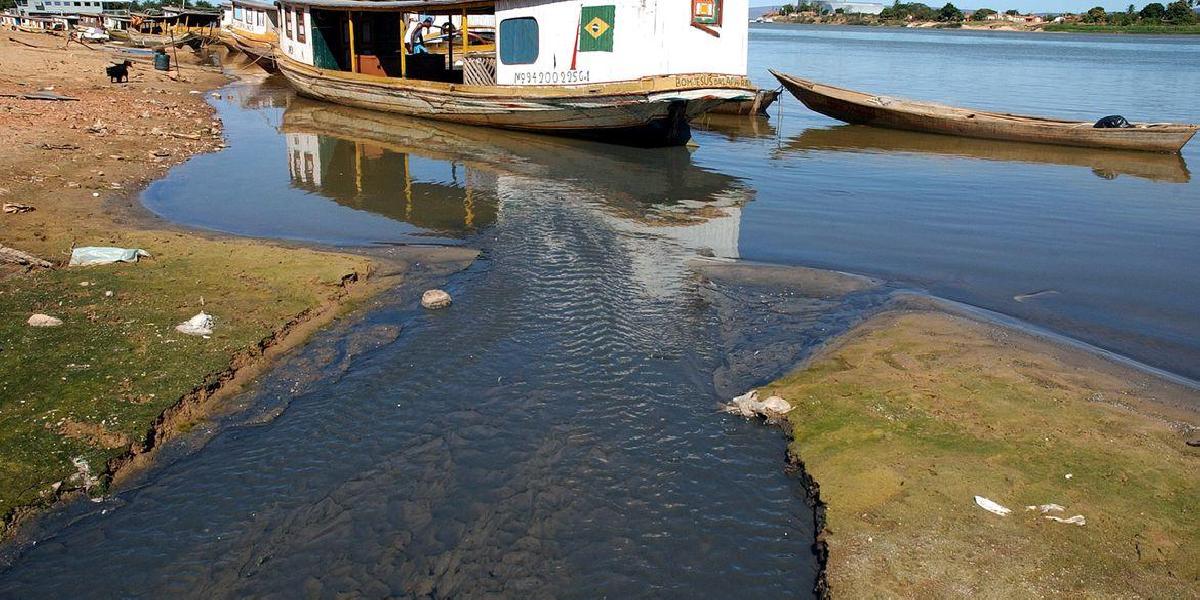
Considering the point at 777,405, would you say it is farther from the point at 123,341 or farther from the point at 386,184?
the point at 386,184

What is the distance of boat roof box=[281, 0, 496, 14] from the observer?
19016 mm

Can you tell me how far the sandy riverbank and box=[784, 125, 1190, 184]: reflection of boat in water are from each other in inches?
533

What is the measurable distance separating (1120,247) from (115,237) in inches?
485

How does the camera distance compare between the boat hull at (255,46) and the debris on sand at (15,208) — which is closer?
the debris on sand at (15,208)

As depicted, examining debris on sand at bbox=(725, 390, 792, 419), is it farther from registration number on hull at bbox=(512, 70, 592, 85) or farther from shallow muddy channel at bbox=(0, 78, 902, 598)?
registration number on hull at bbox=(512, 70, 592, 85)

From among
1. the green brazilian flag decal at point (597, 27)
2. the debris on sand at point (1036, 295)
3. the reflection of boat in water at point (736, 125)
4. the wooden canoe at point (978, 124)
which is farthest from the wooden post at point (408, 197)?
the wooden canoe at point (978, 124)

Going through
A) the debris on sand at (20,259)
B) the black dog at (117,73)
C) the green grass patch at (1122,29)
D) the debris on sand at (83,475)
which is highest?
the green grass patch at (1122,29)

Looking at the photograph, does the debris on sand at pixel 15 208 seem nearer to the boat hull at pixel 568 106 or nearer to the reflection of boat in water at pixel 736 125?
the boat hull at pixel 568 106

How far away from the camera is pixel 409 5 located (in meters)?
20.1

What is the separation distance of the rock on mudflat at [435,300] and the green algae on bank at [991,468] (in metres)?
3.13

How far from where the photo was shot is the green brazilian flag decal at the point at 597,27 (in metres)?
16.9

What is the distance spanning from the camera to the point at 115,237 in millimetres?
8992

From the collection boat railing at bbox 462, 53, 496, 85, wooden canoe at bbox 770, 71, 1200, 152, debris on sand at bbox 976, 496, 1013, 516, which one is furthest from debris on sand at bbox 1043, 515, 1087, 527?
wooden canoe at bbox 770, 71, 1200, 152

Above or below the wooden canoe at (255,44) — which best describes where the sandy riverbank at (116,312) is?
below
